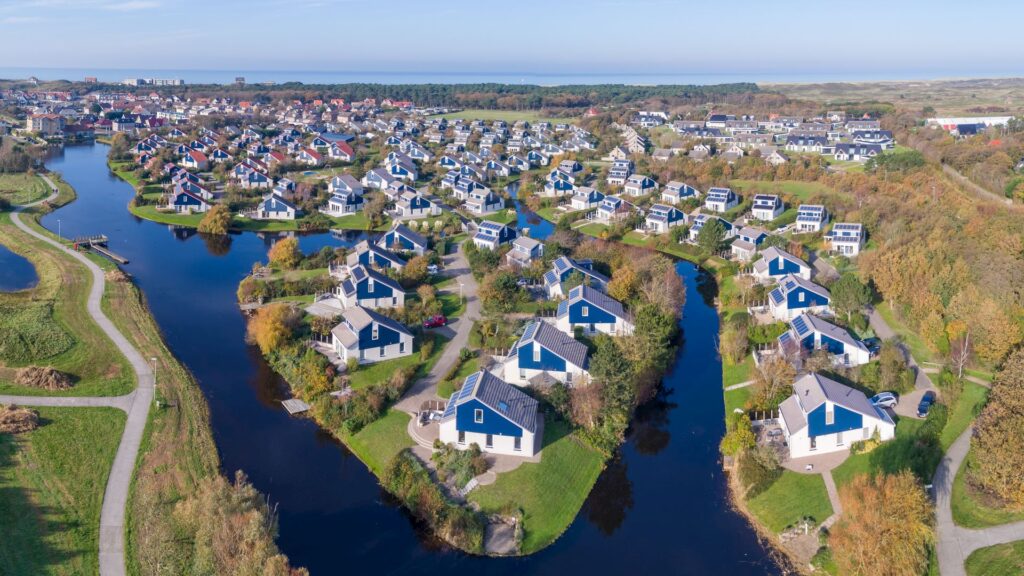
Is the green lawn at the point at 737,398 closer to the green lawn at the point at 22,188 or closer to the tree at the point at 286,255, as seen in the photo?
the tree at the point at 286,255

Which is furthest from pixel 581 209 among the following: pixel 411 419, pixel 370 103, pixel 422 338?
pixel 370 103

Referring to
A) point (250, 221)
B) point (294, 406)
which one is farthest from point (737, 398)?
point (250, 221)

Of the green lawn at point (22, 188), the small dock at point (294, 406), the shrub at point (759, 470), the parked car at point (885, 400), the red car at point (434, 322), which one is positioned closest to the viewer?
the shrub at point (759, 470)

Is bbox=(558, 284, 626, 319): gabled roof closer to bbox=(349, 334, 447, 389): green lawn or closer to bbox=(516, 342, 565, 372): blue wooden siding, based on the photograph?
bbox=(516, 342, 565, 372): blue wooden siding

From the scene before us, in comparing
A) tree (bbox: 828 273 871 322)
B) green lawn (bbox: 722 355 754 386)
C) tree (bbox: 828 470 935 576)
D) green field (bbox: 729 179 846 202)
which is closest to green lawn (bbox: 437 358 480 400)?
green lawn (bbox: 722 355 754 386)

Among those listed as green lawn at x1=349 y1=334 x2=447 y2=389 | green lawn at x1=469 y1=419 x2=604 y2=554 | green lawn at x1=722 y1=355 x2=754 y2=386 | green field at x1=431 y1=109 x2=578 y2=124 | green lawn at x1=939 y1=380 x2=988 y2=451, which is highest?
green field at x1=431 y1=109 x2=578 y2=124

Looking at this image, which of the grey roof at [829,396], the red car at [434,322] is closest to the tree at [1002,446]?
the grey roof at [829,396]
